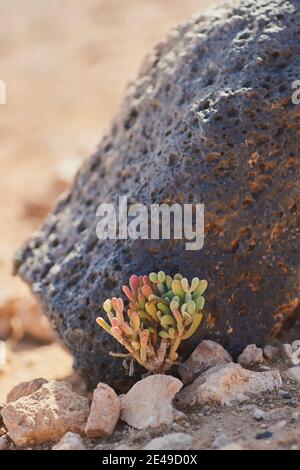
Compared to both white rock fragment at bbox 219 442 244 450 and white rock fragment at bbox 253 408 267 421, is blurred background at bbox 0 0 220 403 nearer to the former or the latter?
white rock fragment at bbox 253 408 267 421

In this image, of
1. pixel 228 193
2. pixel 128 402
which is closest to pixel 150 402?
pixel 128 402

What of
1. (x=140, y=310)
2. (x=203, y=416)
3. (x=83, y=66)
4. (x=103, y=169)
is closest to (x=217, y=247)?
(x=140, y=310)

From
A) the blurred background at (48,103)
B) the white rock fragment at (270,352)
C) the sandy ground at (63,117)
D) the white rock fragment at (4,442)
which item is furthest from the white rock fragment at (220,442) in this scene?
the blurred background at (48,103)

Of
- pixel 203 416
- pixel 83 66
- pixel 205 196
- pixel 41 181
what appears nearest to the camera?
pixel 203 416

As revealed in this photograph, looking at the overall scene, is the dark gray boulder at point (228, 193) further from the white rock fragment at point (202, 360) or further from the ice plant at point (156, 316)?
the ice plant at point (156, 316)

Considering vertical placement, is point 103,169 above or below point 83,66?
below
